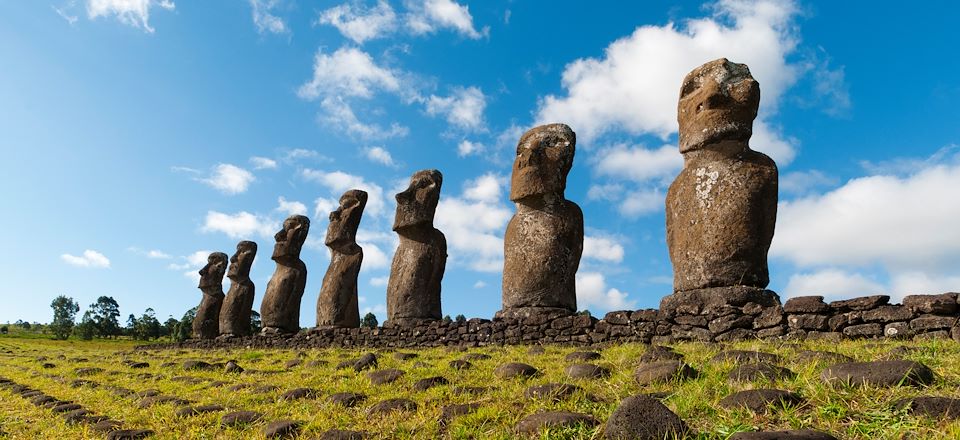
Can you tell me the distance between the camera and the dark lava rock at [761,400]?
3811mm

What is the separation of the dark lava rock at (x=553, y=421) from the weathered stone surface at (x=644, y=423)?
241 millimetres

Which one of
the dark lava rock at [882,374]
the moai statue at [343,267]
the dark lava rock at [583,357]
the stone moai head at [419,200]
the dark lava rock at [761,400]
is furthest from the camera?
the moai statue at [343,267]

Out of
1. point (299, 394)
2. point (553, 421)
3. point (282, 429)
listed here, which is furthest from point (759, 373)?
point (299, 394)

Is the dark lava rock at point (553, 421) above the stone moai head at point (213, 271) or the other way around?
the other way around

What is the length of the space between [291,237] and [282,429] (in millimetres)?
16246

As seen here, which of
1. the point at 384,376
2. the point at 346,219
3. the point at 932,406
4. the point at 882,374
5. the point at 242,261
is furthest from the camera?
the point at 242,261

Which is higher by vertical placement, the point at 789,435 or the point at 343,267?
the point at 343,267

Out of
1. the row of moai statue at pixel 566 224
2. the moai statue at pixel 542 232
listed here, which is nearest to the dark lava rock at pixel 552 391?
the row of moai statue at pixel 566 224

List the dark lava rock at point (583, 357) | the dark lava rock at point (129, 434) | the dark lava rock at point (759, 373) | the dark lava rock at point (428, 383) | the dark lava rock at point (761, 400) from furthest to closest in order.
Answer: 1. the dark lava rock at point (583, 357)
2. the dark lava rock at point (428, 383)
3. the dark lava rock at point (129, 434)
4. the dark lava rock at point (759, 373)
5. the dark lava rock at point (761, 400)

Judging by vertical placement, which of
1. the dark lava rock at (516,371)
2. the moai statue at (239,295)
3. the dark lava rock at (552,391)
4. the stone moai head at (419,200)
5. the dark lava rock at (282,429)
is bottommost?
the dark lava rock at (282,429)

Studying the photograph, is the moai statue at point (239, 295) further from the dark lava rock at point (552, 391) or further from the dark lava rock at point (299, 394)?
the dark lava rock at point (552, 391)

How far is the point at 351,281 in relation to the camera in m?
17.7

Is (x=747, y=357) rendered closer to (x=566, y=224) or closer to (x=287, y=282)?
(x=566, y=224)

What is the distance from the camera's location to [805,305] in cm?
827
